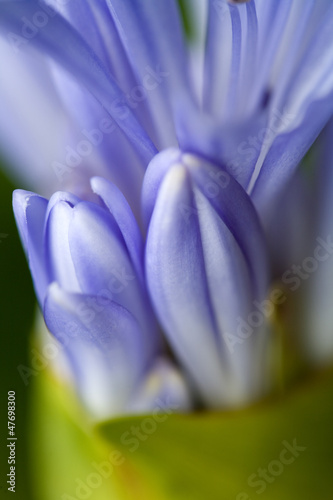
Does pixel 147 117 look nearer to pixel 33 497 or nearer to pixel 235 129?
pixel 235 129

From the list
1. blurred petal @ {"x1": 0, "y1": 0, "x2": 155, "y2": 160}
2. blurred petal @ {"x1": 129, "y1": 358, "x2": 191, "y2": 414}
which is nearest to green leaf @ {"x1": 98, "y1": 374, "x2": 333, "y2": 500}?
blurred petal @ {"x1": 129, "y1": 358, "x2": 191, "y2": 414}

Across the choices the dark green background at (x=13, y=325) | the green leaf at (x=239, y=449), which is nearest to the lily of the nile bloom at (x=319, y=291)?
the green leaf at (x=239, y=449)

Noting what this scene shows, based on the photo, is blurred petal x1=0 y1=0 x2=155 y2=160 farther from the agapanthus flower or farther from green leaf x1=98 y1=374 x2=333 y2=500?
green leaf x1=98 y1=374 x2=333 y2=500

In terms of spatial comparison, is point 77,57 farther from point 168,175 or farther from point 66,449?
point 66,449

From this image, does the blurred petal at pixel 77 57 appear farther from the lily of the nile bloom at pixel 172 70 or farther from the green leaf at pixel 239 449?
the green leaf at pixel 239 449

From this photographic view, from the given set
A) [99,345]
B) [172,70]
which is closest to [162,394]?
[99,345]
